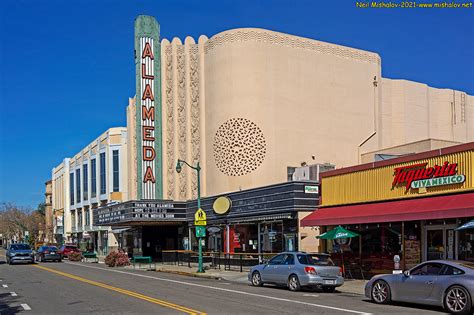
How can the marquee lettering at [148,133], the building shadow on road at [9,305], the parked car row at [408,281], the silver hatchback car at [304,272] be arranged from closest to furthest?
the parked car row at [408,281], the building shadow on road at [9,305], the silver hatchback car at [304,272], the marquee lettering at [148,133]

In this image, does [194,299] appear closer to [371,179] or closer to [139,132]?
[371,179]

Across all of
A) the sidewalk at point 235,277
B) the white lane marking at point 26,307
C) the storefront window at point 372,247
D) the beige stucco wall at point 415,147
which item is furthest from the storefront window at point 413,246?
the beige stucco wall at point 415,147

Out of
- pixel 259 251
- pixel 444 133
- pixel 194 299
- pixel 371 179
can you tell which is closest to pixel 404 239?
pixel 371 179

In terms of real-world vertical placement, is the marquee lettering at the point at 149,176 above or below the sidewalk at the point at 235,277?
above

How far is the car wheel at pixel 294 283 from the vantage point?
2019cm

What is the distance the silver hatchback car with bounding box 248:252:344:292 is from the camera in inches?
781

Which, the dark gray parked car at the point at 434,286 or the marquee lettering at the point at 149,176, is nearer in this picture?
the dark gray parked car at the point at 434,286

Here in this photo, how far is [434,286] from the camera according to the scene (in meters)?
14.4

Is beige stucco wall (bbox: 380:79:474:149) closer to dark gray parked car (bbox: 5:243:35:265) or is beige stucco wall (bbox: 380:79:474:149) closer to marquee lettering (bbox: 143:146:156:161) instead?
marquee lettering (bbox: 143:146:156:161)

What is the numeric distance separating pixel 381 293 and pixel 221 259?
20.8 m

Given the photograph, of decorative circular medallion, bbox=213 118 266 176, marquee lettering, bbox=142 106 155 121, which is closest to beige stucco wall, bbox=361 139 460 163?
decorative circular medallion, bbox=213 118 266 176

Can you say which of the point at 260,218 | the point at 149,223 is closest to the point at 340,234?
the point at 260,218

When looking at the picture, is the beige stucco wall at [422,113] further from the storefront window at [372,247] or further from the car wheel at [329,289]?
the car wheel at [329,289]

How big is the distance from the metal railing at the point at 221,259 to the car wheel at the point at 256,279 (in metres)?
7.16
